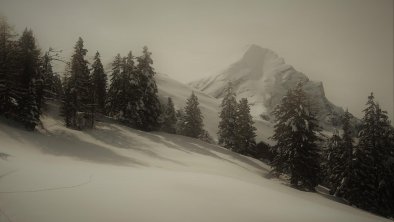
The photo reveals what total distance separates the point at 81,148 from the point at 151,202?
61.1 feet

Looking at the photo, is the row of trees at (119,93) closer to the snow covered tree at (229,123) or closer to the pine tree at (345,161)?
the snow covered tree at (229,123)

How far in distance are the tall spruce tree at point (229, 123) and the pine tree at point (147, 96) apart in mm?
12529

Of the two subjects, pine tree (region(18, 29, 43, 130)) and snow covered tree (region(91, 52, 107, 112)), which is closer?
pine tree (region(18, 29, 43, 130))

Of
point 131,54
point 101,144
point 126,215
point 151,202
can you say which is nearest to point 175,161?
point 101,144

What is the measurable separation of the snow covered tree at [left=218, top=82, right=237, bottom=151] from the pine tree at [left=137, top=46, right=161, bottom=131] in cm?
1253

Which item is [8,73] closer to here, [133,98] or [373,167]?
[133,98]

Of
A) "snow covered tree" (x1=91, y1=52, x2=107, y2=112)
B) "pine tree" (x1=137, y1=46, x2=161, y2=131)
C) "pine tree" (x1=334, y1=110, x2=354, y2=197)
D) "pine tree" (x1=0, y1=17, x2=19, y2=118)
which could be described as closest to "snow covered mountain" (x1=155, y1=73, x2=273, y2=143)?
"snow covered tree" (x1=91, y1=52, x2=107, y2=112)

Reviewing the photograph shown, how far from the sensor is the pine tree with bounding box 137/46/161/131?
1858 inches

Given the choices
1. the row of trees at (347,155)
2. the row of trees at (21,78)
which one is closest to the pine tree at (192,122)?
the row of trees at (347,155)

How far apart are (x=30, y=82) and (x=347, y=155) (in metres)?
38.8

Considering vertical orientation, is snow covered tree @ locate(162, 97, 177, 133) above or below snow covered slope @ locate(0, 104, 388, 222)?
above

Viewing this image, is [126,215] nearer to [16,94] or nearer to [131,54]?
[16,94]

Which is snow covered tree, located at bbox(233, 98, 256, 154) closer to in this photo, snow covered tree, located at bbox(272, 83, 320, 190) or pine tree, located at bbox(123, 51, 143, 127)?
pine tree, located at bbox(123, 51, 143, 127)

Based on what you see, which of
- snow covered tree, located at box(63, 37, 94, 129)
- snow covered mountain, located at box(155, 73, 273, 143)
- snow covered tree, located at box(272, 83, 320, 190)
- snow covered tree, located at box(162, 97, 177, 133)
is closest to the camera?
snow covered tree, located at box(272, 83, 320, 190)
